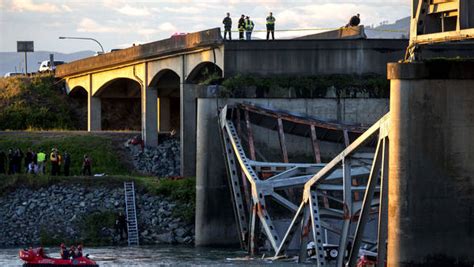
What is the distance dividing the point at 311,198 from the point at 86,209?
57.8 feet

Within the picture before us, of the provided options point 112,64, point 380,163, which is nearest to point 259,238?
point 380,163

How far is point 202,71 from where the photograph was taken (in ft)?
234

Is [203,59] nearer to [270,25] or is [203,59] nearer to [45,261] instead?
[270,25]

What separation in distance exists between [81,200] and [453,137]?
1147 inches

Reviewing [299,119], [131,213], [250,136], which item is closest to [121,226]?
[131,213]

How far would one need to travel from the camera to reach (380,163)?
42688mm

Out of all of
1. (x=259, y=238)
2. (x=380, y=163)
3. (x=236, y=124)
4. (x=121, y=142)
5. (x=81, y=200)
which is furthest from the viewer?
(x=121, y=142)

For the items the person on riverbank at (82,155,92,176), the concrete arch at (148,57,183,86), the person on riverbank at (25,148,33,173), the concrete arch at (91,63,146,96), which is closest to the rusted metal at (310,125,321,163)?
the concrete arch at (148,57,183,86)

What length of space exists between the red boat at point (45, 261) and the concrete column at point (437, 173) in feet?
50.1

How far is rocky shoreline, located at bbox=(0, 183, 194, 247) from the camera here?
6456cm

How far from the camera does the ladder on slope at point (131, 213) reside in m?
64.4

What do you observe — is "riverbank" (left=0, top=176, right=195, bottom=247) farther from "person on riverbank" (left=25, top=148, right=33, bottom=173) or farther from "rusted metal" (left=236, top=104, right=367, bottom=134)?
"rusted metal" (left=236, top=104, right=367, bottom=134)

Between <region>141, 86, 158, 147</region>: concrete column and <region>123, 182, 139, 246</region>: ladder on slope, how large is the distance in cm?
1120

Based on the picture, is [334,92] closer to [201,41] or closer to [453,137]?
[201,41]
